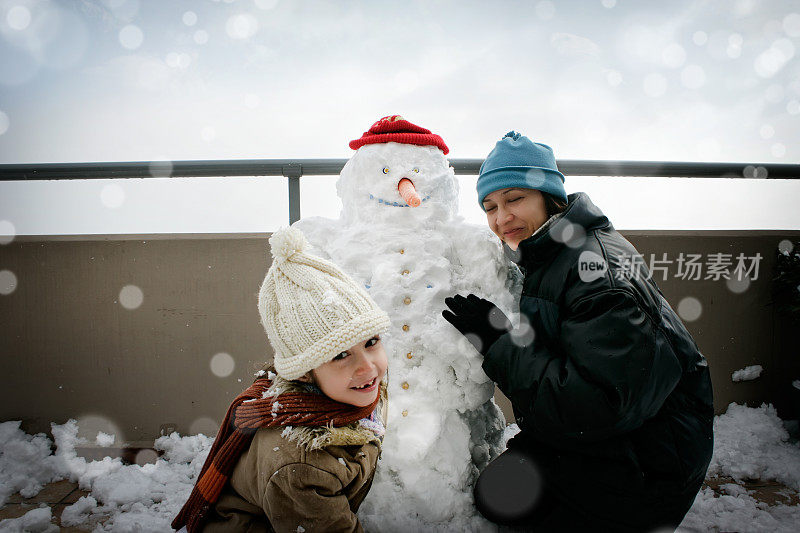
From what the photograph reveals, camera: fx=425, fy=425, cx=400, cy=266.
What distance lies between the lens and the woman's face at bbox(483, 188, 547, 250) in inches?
57.4

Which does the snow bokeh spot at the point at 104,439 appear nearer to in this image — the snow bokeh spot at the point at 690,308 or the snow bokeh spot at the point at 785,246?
the snow bokeh spot at the point at 690,308

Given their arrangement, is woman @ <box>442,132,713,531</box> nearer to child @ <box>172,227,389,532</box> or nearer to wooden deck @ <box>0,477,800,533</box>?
child @ <box>172,227,389,532</box>

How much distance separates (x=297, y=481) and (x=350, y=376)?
26cm

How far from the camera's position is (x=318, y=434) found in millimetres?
1028

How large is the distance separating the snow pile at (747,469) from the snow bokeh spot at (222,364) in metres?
2.28

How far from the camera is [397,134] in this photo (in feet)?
5.57

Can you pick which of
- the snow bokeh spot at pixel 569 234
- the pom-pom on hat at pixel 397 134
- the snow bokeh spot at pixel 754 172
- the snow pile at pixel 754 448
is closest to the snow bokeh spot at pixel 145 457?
the pom-pom on hat at pixel 397 134

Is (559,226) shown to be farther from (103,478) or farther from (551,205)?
(103,478)

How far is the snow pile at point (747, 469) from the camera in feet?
5.99

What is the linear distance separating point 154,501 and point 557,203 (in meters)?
2.12

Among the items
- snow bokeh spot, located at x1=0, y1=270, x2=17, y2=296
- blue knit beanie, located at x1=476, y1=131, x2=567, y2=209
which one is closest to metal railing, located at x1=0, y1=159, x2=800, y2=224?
snow bokeh spot, located at x1=0, y1=270, x2=17, y2=296

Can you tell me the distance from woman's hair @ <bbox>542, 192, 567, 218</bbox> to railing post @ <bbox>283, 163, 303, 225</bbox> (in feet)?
4.41

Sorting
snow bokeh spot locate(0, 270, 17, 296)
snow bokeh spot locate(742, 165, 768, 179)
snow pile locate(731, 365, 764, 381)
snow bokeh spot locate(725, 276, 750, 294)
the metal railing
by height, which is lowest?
snow pile locate(731, 365, 764, 381)

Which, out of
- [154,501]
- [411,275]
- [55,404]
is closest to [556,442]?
[411,275]
